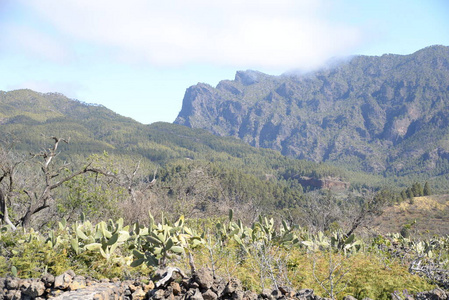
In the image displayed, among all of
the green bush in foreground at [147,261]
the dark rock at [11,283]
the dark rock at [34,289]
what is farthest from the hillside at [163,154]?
the dark rock at [34,289]

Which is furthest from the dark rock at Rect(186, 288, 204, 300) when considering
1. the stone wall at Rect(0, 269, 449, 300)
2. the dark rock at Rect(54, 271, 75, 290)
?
the dark rock at Rect(54, 271, 75, 290)

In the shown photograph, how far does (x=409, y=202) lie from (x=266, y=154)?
144 metres

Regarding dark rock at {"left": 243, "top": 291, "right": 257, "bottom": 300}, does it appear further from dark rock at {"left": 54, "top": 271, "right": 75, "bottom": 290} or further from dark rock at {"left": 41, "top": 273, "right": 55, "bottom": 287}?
dark rock at {"left": 41, "top": 273, "right": 55, "bottom": 287}

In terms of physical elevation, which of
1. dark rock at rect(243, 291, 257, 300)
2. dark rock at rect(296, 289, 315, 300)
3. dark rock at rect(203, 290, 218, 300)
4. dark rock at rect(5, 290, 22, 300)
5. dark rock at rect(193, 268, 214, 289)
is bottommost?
dark rock at rect(5, 290, 22, 300)

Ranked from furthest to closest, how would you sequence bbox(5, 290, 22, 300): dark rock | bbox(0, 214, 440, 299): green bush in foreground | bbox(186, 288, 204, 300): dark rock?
bbox(0, 214, 440, 299): green bush in foreground → bbox(5, 290, 22, 300): dark rock → bbox(186, 288, 204, 300): dark rock

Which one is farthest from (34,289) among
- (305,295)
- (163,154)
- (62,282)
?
(163,154)

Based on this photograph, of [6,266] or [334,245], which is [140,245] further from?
[334,245]

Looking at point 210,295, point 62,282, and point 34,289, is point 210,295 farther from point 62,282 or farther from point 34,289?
point 34,289

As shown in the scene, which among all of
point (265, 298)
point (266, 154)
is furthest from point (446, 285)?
point (266, 154)

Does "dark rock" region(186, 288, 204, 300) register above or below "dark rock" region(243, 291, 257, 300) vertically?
above

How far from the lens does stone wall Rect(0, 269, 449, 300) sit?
3873 millimetres

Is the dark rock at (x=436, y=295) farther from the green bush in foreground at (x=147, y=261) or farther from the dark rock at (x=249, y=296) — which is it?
the dark rock at (x=249, y=296)

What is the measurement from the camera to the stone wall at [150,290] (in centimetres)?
387

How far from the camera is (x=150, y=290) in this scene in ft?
13.5
